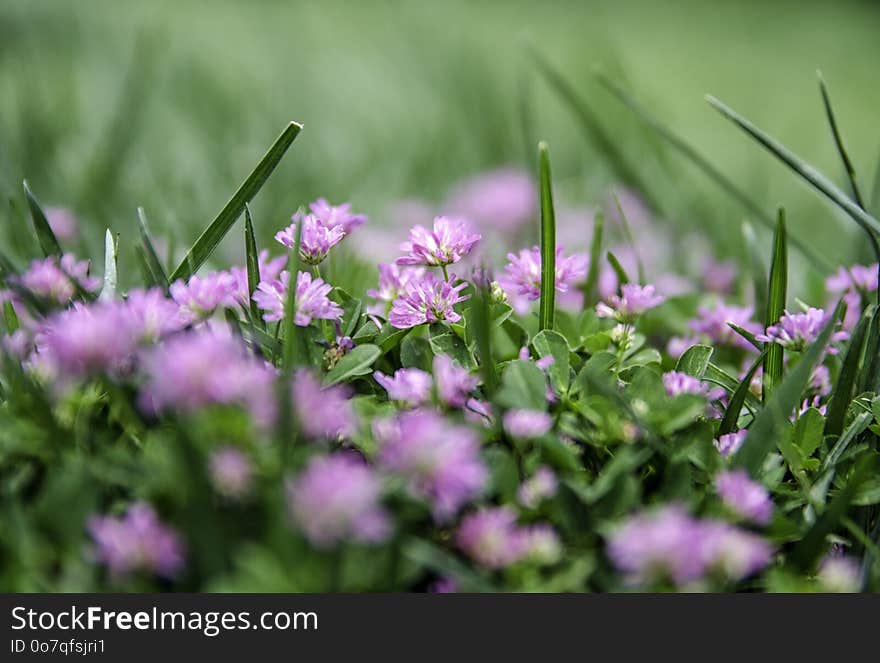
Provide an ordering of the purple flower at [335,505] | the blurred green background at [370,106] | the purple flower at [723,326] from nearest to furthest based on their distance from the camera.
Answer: the purple flower at [335,505], the purple flower at [723,326], the blurred green background at [370,106]

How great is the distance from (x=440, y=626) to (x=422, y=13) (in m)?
3.16

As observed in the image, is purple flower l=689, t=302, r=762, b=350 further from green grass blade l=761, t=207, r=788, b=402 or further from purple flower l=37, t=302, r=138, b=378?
purple flower l=37, t=302, r=138, b=378

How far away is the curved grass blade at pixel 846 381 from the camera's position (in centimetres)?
83

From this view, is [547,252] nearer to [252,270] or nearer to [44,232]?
[252,270]

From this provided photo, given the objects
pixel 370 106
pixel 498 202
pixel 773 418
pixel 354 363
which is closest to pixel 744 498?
pixel 773 418

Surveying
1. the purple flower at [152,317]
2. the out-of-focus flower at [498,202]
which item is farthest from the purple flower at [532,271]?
the out-of-focus flower at [498,202]

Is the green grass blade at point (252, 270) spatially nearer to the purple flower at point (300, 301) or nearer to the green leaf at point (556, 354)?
the purple flower at point (300, 301)

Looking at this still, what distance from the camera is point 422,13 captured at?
349cm

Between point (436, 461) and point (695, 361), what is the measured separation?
36 cm

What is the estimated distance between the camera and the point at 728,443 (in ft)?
2.61

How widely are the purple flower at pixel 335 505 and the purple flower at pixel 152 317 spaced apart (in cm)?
18

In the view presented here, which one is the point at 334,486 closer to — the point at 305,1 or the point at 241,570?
the point at 241,570

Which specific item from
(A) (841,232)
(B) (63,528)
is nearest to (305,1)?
(A) (841,232)

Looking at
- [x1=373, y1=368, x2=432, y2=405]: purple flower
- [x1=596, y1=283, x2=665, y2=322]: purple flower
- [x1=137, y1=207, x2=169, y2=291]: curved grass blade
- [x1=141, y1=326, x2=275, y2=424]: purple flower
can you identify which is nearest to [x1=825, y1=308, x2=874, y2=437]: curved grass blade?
[x1=596, y1=283, x2=665, y2=322]: purple flower
